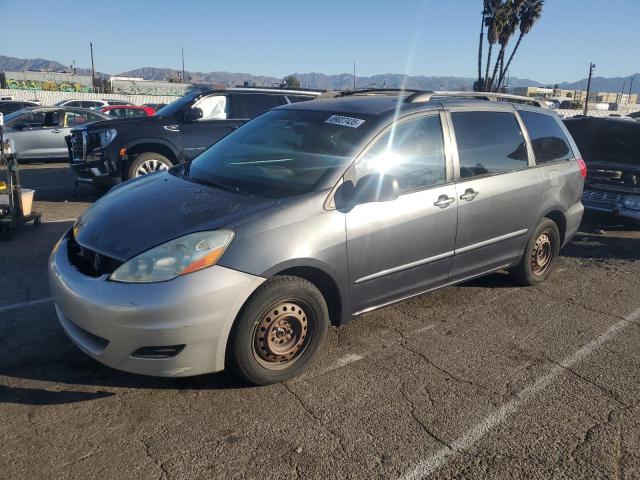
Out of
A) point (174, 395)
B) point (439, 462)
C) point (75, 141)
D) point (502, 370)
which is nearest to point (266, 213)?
point (174, 395)

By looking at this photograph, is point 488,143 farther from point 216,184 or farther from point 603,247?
point 603,247

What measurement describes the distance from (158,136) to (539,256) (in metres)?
5.85

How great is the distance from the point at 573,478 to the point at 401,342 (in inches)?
60.5

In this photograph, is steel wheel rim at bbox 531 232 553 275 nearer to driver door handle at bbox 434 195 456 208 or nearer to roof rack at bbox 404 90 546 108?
roof rack at bbox 404 90 546 108

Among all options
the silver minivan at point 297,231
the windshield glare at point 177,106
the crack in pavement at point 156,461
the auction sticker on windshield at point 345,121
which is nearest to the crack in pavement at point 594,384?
the silver minivan at point 297,231

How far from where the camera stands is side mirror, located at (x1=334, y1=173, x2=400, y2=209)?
11.2 ft

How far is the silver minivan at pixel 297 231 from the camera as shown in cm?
283

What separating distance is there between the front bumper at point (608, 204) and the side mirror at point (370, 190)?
210 inches

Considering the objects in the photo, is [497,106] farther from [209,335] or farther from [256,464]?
[256,464]

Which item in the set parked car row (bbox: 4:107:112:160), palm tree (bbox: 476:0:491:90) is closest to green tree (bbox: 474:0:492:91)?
palm tree (bbox: 476:0:491:90)

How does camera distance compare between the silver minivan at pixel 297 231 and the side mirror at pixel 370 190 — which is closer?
the silver minivan at pixel 297 231

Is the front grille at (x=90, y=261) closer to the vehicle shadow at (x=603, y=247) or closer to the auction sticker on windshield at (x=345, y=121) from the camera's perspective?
the auction sticker on windshield at (x=345, y=121)

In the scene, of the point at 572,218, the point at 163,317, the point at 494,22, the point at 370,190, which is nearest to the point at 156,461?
the point at 163,317

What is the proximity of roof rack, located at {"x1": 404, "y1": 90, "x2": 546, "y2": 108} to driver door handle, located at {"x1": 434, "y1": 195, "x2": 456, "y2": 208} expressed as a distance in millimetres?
797
